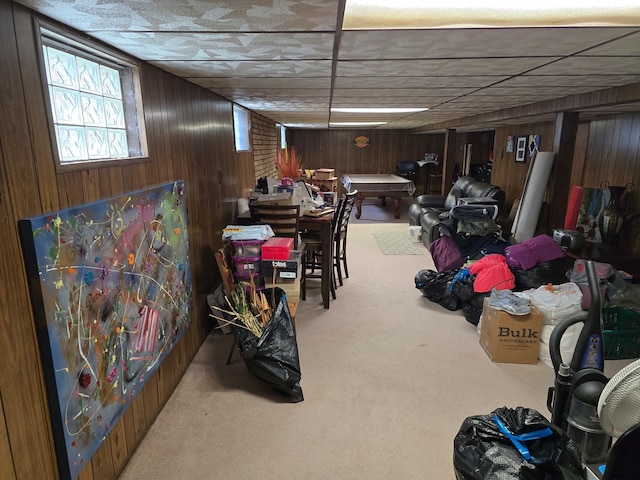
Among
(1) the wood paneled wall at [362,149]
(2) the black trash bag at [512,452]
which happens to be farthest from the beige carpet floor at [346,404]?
(1) the wood paneled wall at [362,149]

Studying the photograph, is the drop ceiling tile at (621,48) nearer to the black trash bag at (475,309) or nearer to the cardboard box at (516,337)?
the cardboard box at (516,337)

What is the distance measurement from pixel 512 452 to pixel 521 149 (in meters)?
5.81

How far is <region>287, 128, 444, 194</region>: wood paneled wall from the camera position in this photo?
1101 centimetres

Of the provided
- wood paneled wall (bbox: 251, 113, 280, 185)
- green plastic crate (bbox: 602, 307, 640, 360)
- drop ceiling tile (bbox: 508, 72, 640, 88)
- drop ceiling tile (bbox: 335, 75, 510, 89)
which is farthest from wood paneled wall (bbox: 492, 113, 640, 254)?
wood paneled wall (bbox: 251, 113, 280, 185)

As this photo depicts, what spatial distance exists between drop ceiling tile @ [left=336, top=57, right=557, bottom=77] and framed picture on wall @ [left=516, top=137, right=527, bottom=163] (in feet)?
14.1

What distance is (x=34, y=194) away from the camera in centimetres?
123

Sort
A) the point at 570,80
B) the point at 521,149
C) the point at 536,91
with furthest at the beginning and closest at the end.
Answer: the point at 521,149 < the point at 536,91 < the point at 570,80

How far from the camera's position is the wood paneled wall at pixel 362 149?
11008 mm

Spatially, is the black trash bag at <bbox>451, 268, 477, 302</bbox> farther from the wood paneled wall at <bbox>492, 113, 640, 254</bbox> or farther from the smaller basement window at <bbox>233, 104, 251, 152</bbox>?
the smaller basement window at <bbox>233, 104, 251, 152</bbox>

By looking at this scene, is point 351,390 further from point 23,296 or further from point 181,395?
point 23,296

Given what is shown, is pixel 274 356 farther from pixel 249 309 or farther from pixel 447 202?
pixel 447 202

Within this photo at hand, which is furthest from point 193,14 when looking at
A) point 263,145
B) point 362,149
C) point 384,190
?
point 362,149

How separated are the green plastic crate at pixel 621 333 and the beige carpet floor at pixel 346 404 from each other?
12 cm

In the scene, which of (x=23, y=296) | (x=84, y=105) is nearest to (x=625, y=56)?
(x=84, y=105)
